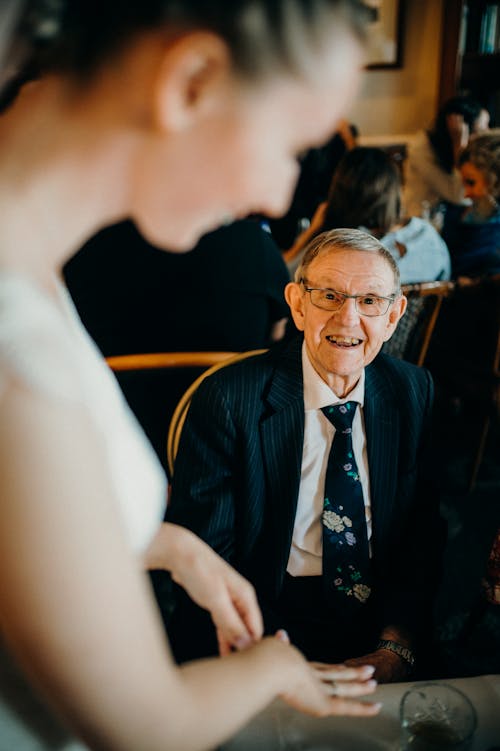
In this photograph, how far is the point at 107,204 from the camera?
48 cm

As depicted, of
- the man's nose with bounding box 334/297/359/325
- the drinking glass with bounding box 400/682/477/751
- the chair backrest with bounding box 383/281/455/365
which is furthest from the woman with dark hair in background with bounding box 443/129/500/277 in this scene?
the drinking glass with bounding box 400/682/477/751

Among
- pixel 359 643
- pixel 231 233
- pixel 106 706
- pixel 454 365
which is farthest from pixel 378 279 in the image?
pixel 454 365

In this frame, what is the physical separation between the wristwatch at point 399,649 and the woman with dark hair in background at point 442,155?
10.7 ft

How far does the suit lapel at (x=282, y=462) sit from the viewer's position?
1273 millimetres

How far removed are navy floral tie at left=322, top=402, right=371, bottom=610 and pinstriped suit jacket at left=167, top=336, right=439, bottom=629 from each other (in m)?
0.06

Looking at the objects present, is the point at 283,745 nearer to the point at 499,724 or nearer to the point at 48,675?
the point at 499,724

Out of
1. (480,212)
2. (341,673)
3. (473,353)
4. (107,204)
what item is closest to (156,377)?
(341,673)

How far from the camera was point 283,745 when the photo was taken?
0.77 meters

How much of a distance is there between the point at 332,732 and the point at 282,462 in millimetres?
581

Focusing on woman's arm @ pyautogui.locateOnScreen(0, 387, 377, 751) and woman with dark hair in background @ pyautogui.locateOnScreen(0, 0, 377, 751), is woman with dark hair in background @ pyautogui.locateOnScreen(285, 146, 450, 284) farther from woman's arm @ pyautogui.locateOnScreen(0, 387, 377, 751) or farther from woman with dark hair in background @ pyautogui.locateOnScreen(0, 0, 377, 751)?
woman's arm @ pyautogui.locateOnScreen(0, 387, 377, 751)

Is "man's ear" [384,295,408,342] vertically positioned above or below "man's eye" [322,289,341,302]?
below

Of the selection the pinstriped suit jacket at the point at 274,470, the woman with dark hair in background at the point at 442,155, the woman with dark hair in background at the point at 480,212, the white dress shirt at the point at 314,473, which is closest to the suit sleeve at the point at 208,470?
the pinstriped suit jacket at the point at 274,470

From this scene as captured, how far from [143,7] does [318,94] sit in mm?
135

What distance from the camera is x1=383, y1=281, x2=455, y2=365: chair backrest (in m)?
2.21
